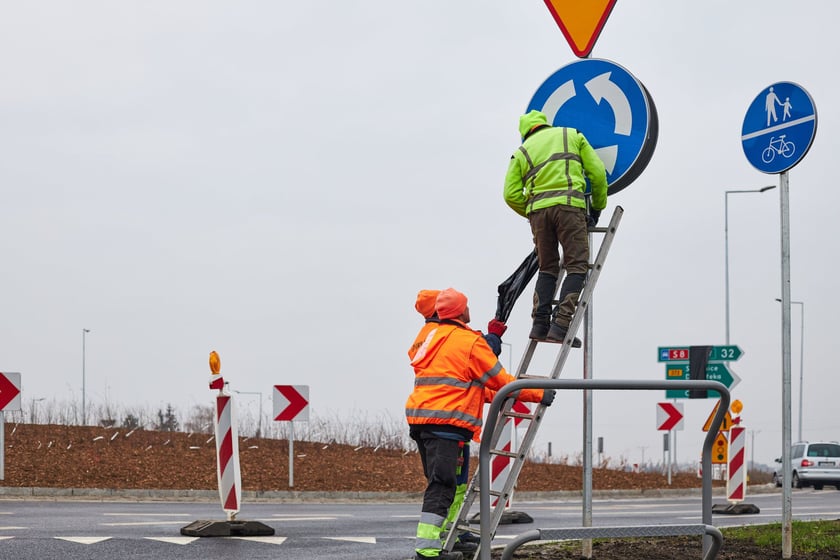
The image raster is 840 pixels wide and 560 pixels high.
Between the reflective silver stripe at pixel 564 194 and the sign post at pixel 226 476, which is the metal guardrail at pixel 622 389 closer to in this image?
the reflective silver stripe at pixel 564 194

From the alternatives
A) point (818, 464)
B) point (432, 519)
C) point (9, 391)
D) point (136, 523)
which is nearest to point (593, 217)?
point (432, 519)

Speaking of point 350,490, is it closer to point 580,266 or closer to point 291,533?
point 291,533

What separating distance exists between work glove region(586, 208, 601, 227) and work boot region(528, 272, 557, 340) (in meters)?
0.47

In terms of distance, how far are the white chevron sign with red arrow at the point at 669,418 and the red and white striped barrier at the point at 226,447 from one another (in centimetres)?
1571

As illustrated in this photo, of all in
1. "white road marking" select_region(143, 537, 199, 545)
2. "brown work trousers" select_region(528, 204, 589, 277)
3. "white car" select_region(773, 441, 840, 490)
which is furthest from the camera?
"white car" select_region(773, 441, 840, 490)

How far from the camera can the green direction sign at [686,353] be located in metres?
22.5

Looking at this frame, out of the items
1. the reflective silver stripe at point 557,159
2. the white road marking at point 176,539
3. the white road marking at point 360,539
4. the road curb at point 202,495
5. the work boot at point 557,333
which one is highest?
the reflective silver stripe at point 557,159

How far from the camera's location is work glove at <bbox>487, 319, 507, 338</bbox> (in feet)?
23.1

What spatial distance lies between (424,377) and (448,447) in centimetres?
43

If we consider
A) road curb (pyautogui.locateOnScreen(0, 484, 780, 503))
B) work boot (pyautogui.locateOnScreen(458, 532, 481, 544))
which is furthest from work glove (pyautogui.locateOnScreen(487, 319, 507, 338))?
road curb (pyautogui.locateOnScreen(0, 484, 780, 503))

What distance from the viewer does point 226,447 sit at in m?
11.0

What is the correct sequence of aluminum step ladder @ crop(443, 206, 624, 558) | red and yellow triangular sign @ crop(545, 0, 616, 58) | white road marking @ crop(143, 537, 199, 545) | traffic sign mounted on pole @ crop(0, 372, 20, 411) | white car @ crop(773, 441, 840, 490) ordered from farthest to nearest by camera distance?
white car @ crop(773, 441, 840, 490)
traffic sign mounted on pole @ crop(0, 372, 20, 411)
white road marking @ crop(143, 537, 199, 545)
red and yellow triangular sign @ crop(545, 0, 616, 58)
aluminum step ladder @ crop(443, 206, 624, 558)

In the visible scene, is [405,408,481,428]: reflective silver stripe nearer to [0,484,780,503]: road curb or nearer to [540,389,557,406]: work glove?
[540,389,557,406]: work glove

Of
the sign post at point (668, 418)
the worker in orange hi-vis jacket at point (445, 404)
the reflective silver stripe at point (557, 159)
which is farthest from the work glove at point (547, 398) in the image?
the sign post at point (668, 418)
